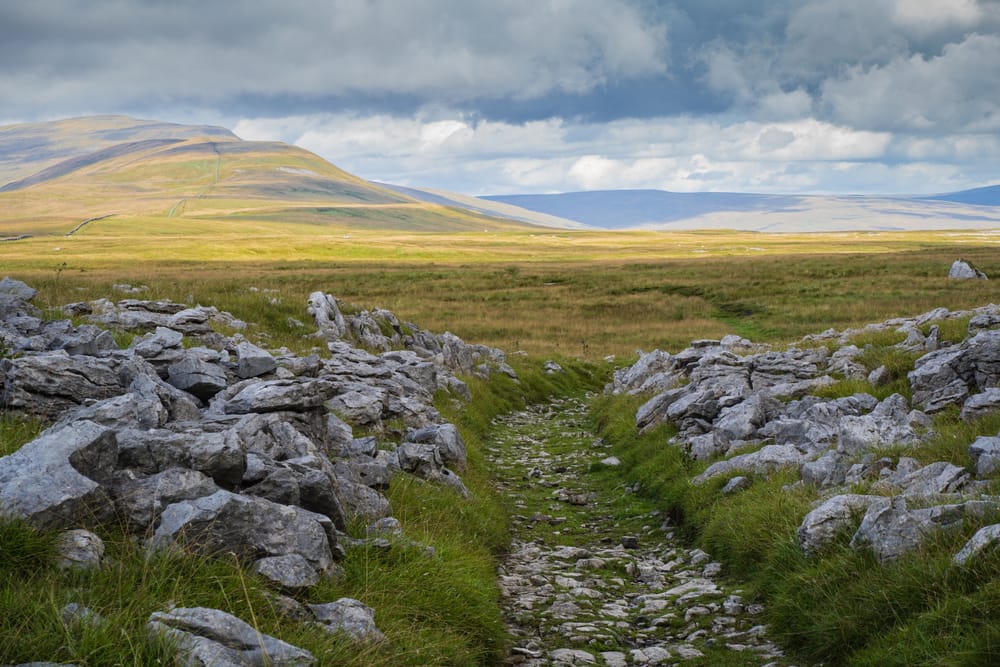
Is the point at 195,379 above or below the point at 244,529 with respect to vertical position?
above

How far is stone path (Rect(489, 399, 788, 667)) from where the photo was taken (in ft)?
30.4

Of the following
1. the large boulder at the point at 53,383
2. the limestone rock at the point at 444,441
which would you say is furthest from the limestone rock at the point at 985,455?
the large boulder at the point at 53,383

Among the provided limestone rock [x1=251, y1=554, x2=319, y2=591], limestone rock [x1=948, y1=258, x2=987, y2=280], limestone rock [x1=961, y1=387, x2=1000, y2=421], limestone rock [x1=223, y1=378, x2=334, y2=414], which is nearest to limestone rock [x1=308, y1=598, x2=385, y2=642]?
limestone rock [x1=251, y1=554, x2=319, y2=591]

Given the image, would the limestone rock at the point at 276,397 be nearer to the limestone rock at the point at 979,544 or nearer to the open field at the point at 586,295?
the limestone rock at the point at 979,544

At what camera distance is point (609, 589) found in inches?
457

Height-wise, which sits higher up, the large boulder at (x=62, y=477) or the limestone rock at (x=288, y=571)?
the large boulder at (x=62, y=477)

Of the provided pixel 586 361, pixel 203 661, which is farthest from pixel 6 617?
pixel 586 361

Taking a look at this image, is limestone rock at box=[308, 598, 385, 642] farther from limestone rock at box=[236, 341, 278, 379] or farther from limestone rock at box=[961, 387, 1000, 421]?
limestone rock at box=[961, 387, 1000, 421]

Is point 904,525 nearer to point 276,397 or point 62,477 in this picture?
point 62,477

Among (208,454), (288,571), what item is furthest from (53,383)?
(288,571)

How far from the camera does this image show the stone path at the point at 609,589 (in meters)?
9.27

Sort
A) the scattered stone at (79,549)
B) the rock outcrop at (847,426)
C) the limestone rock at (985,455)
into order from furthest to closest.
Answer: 1. the limestone rock at (985,455)
2. the rock outcrop at (847,426)
3. the scattered stone at (79,549)

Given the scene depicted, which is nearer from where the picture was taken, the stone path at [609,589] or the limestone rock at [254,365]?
the stone path at [609,589]

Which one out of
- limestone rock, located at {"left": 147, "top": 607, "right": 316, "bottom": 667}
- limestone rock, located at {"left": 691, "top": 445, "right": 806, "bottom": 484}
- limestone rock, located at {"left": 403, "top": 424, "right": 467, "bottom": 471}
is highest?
limestone rock, located at {"left": 147, "top": 607, "right": 316, "bottom": 667}
